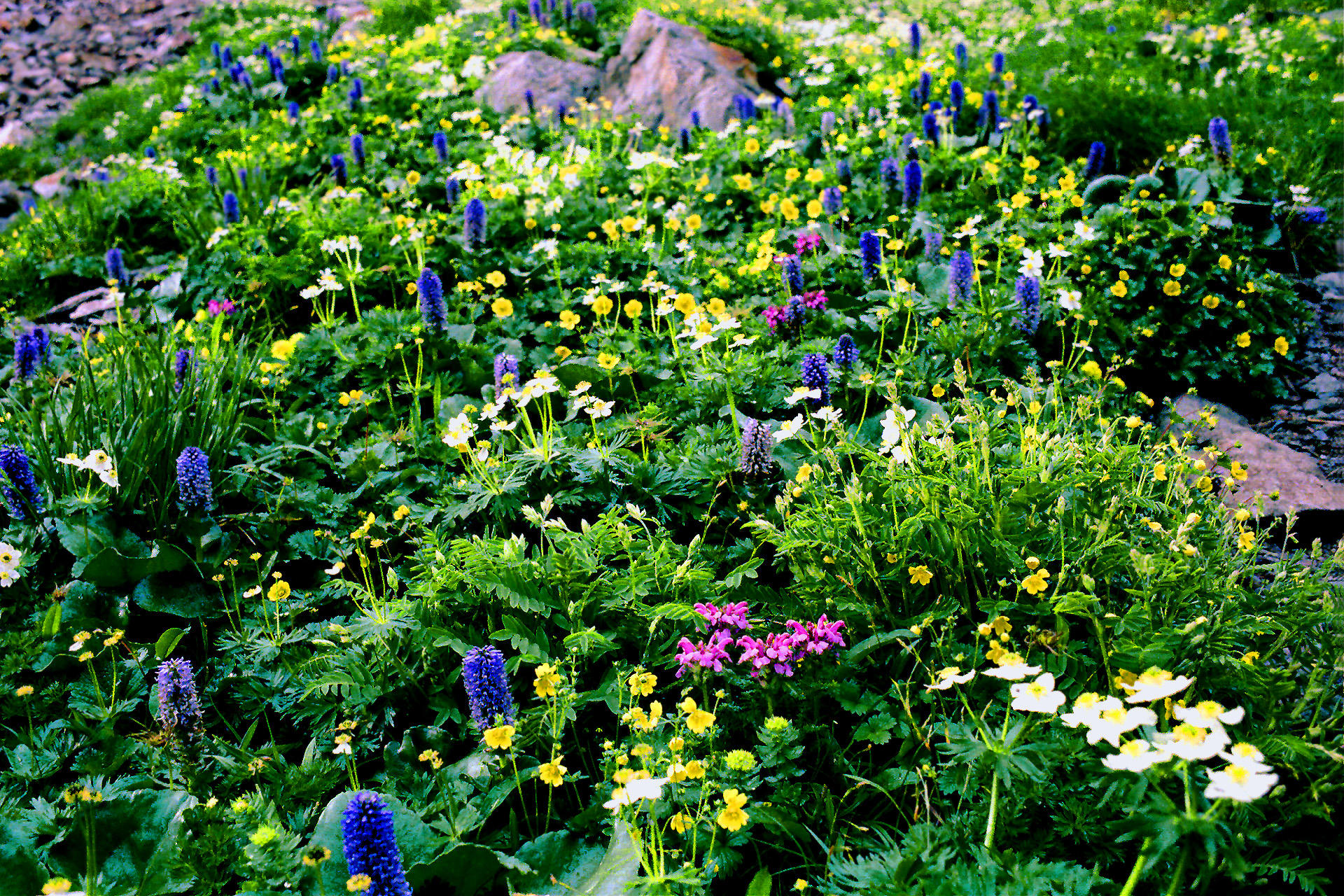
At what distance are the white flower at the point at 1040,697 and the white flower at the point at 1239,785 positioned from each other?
232 millimetres

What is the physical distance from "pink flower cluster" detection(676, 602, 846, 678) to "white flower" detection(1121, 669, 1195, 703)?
1.99 feet

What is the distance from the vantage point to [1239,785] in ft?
3.81

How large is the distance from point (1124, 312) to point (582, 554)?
2.45 m

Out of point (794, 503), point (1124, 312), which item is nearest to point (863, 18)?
point (1124, 312)

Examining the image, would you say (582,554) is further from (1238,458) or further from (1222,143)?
(1222,143)

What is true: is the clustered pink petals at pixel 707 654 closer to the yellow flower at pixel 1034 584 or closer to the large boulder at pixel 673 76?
the yellow flower at pixel 1034 584

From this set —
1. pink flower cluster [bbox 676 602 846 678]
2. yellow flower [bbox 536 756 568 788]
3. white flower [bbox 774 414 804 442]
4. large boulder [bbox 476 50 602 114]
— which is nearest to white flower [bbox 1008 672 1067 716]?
pink flower cluster [bbox 676 602 846 678]

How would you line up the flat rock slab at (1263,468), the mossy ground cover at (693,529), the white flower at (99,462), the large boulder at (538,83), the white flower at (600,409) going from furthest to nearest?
the large boulder at (538,83), the flat rock slab at (1263,468), the white flower at (600,409), the white flower at (99,462), the mossy ground cover at (693,529)

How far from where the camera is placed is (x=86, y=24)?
10.4m

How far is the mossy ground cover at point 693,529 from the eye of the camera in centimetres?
161

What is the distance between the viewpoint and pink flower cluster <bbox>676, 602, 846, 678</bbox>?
6.03 feet

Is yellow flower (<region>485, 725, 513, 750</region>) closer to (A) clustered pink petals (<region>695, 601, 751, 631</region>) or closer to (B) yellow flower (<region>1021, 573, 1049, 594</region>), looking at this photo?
(A) clustered pink petals (<region>695, 601, 751, 631</region>)

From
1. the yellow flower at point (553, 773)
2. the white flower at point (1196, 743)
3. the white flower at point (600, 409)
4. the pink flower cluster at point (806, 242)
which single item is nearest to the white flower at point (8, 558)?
the white flower at point (600, 409)

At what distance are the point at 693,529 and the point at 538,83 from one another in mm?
4765
